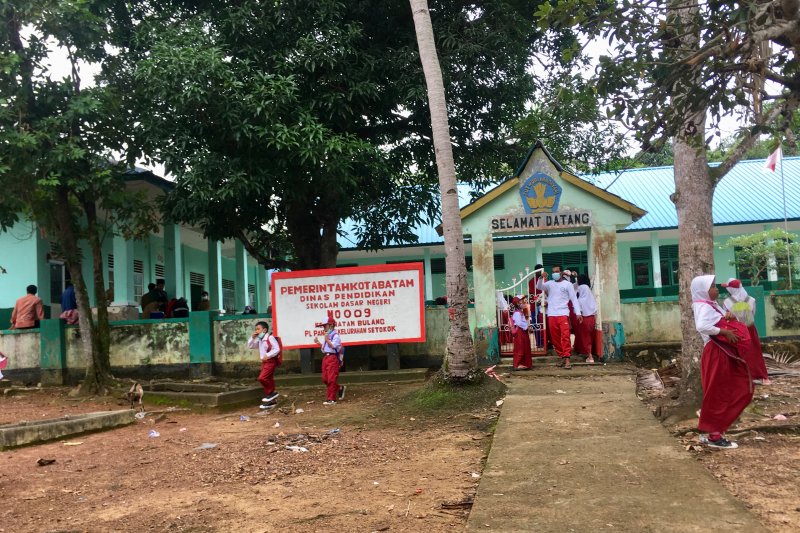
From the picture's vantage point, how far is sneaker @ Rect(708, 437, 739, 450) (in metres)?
6.06

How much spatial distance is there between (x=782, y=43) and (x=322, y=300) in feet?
28.1

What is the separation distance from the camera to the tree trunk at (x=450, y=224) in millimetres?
8789

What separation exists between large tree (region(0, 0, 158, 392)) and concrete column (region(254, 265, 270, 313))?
12.4 metres

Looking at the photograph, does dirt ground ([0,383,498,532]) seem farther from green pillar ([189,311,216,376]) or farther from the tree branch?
the tree branch

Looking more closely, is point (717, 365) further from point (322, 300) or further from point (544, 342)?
point (322, 300)

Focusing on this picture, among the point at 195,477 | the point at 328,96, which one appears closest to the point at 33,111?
the point at 328,96

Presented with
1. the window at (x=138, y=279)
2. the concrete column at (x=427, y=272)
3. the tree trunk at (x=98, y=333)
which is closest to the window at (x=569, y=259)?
the concrete column at (x=427, y=272)

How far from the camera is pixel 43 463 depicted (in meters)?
6.82

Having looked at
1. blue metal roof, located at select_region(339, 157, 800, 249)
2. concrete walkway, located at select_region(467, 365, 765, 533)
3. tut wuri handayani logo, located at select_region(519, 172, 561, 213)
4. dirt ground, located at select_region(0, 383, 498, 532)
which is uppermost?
blue metal roof, located at select_region(339, 157, 800, 249)

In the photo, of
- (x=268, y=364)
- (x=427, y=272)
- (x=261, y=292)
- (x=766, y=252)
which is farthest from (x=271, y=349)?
(x=261, y=292)

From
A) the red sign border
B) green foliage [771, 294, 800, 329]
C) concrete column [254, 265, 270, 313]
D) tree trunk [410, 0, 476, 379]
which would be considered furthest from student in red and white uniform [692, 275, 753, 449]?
concrete column [254, 265, 270, 313]

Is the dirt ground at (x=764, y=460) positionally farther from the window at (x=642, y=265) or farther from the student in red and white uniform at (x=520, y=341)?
the window at (x=642, y=265)

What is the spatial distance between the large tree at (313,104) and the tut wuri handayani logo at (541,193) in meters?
1.94

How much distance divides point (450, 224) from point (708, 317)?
361cm
